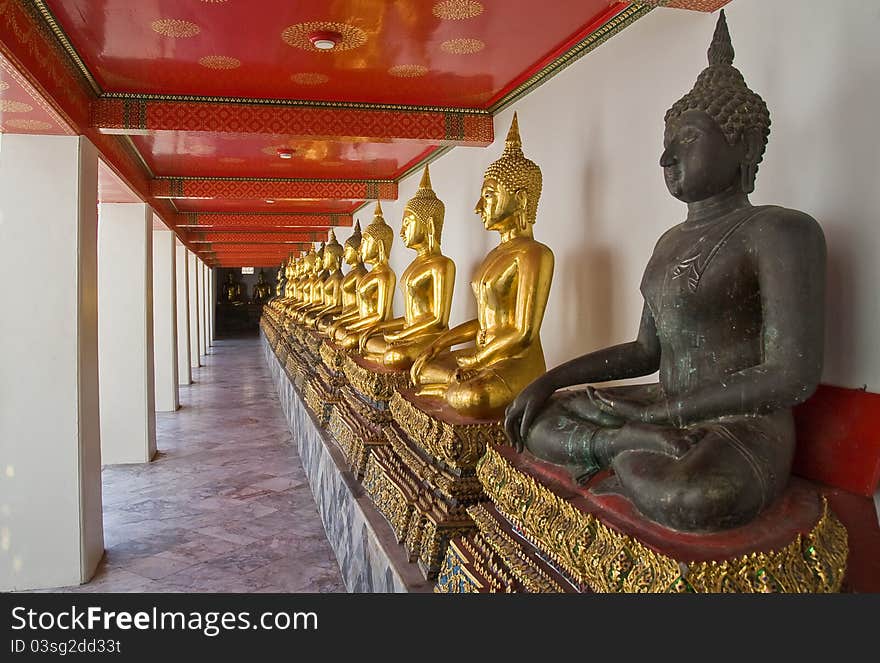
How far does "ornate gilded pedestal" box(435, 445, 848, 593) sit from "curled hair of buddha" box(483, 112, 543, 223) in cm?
149

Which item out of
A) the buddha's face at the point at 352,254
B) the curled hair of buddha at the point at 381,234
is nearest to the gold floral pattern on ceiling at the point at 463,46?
the curled hair of buddha at the point at 381,234

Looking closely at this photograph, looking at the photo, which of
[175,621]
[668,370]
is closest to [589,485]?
[668,370]

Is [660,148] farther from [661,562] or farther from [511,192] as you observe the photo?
[661,562]

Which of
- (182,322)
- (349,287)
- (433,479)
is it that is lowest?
(433,479)

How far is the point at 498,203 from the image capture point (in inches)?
128

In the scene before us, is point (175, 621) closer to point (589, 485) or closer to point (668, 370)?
point (589, 485)

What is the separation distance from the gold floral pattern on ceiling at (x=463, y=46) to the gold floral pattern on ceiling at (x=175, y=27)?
1172 millimetres

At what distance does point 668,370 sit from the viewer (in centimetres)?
200

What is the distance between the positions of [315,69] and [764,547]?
3.32m

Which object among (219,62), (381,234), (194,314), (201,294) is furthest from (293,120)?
(201,294)

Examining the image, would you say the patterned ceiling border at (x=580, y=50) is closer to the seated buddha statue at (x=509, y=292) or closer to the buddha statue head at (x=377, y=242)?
the seated buddha statue at (x=509, y=292)

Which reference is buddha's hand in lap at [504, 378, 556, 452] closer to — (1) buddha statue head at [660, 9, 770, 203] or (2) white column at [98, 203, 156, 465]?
(1) buddha statue head at [660, 9, 770, 203]

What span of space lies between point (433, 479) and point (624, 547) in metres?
1.38

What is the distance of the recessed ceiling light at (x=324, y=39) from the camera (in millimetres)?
3266
